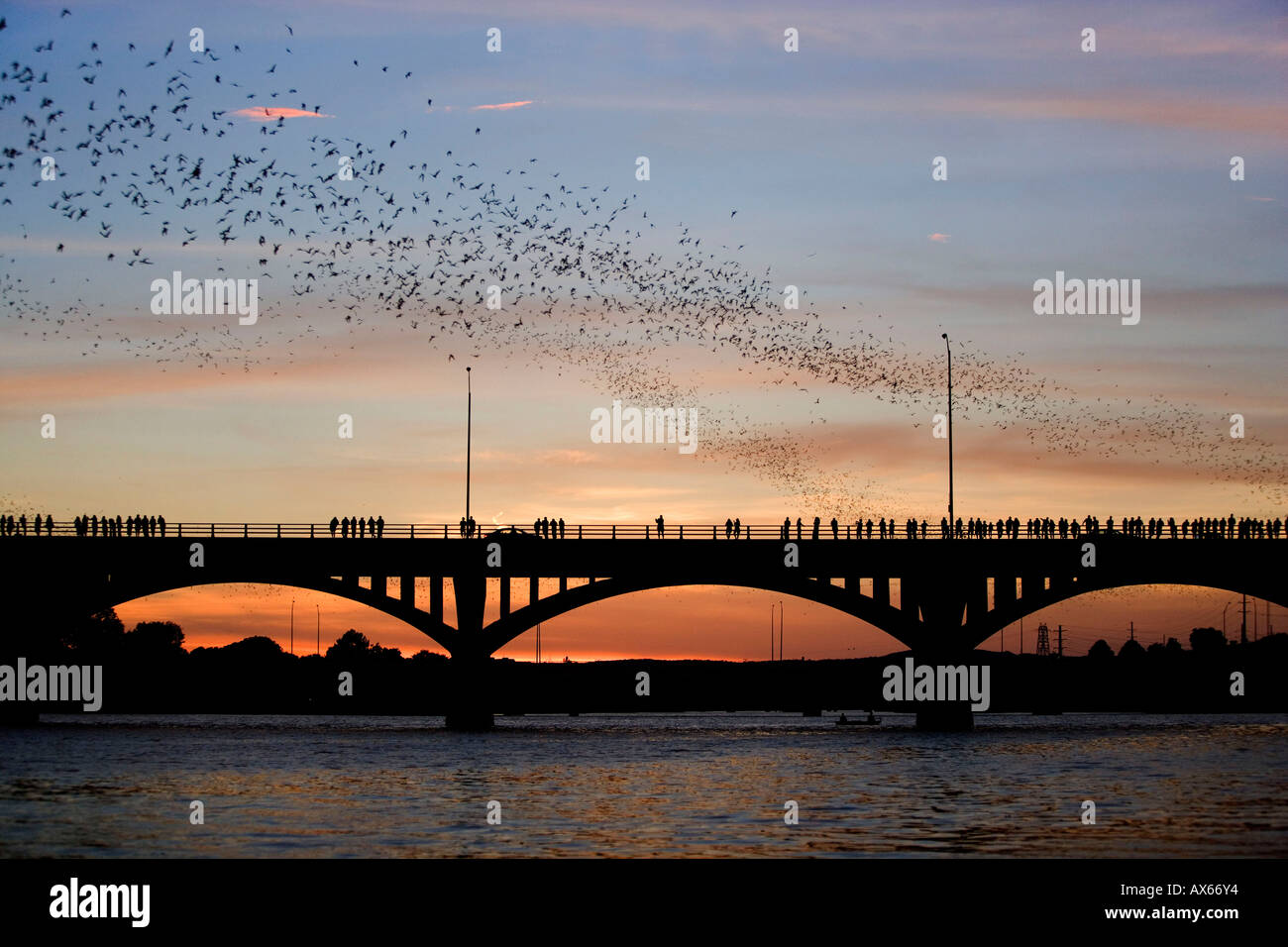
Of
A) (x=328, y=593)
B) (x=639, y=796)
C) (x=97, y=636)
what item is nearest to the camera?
(x=639, y=796)

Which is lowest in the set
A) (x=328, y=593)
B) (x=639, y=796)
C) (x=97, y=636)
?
(x=639, y=796)

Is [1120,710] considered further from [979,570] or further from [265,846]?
[265,846]

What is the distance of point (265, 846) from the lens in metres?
34.4

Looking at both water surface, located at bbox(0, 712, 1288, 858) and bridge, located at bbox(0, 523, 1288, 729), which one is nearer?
water surface, located at bbox(0, 712, 1288, 858)

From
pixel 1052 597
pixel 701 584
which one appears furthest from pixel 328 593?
pixel 1052 597

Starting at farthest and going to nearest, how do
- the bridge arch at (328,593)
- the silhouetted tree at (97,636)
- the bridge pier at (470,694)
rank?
the silhouetted tree at (97,636), the bridge pier at (470,694), the bridge arch at (328,593)

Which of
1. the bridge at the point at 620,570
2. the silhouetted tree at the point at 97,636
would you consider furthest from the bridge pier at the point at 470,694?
the silhouetted tree at the point at 97,636

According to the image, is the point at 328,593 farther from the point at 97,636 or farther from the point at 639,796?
the point at 97,636

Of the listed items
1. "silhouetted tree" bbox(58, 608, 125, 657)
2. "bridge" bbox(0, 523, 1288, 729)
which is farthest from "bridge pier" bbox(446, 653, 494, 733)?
"silhouetted tree" bbox(58, 608, 125, 657)

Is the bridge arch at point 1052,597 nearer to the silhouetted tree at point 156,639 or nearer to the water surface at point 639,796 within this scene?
the water surface at point 639,796

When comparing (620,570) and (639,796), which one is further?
(620,570)

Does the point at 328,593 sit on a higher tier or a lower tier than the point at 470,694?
higher

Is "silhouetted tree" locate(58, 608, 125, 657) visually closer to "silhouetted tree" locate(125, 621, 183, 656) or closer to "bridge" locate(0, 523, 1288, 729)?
"silhouetted tree" locate(125, 621, 183, 656)
